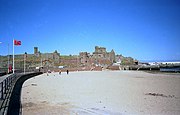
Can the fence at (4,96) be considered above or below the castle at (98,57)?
below

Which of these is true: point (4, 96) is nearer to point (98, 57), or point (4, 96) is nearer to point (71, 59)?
point (71, 59)

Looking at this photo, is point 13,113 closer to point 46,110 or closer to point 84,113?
point 46,110

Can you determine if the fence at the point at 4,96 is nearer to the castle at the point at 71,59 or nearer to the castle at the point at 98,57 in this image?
the castle at the point at 71,59

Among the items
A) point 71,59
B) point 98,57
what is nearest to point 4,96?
point 71,59

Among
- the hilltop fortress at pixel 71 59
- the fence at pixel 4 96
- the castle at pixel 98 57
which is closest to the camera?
the fence at pixel 4 96

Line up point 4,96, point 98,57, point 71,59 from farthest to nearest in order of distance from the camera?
point 98,57
point 71,59
point 4,96

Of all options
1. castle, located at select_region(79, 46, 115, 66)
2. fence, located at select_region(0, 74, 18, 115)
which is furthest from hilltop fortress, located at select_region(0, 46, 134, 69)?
fence, located at select_region(0, 74, 18, 115)

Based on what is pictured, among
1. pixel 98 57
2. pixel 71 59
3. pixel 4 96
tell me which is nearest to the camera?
pixel 4 96

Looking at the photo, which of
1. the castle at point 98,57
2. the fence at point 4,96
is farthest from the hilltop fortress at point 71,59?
the fence at point 4,96

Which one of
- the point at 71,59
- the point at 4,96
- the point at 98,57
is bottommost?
the point at 4,96

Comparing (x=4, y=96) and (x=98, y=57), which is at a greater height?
(x=98, y=57)

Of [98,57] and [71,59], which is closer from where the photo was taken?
[71,59]

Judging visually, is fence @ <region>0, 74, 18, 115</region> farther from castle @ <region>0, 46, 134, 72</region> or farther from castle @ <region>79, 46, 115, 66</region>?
castle @ <region>79, 46, 115, 66</region>

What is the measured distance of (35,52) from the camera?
118 metres
